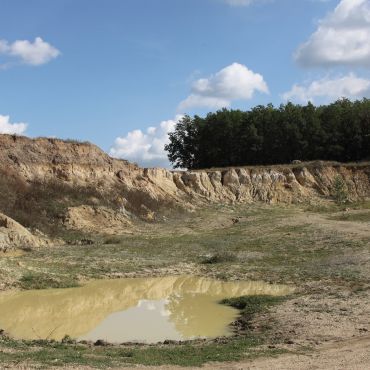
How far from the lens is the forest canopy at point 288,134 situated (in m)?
72.5

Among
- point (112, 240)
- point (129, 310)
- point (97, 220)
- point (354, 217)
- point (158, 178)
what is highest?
point (158, 178)

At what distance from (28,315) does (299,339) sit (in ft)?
32.1

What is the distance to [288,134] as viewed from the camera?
2874 inches

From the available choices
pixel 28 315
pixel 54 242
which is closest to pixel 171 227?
pixel 54 242

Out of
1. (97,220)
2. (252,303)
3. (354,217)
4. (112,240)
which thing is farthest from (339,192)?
(252,303)

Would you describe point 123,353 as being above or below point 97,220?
below

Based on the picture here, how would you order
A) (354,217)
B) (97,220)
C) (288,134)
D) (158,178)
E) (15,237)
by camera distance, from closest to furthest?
(15,237) < (97,220) < (354,217) < (158,178) < (288,134)

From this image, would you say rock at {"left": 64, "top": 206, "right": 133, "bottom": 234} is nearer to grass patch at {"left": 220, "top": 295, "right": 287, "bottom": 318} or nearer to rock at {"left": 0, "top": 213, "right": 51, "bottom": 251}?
rock at {"left": 0, "top": 213, "right": 51, "bottom": 251}

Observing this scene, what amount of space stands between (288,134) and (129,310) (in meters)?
56.3

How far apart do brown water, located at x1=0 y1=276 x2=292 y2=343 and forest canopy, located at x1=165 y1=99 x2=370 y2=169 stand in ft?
164

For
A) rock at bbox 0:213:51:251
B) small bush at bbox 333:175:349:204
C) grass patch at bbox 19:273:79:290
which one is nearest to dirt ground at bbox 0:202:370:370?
grass patch at bbox 19:273:79:290

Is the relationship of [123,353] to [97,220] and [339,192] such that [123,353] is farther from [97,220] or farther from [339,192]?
[339,192]

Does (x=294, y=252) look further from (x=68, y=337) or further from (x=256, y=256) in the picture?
(x=68, y=337)

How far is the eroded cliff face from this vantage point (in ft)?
154
